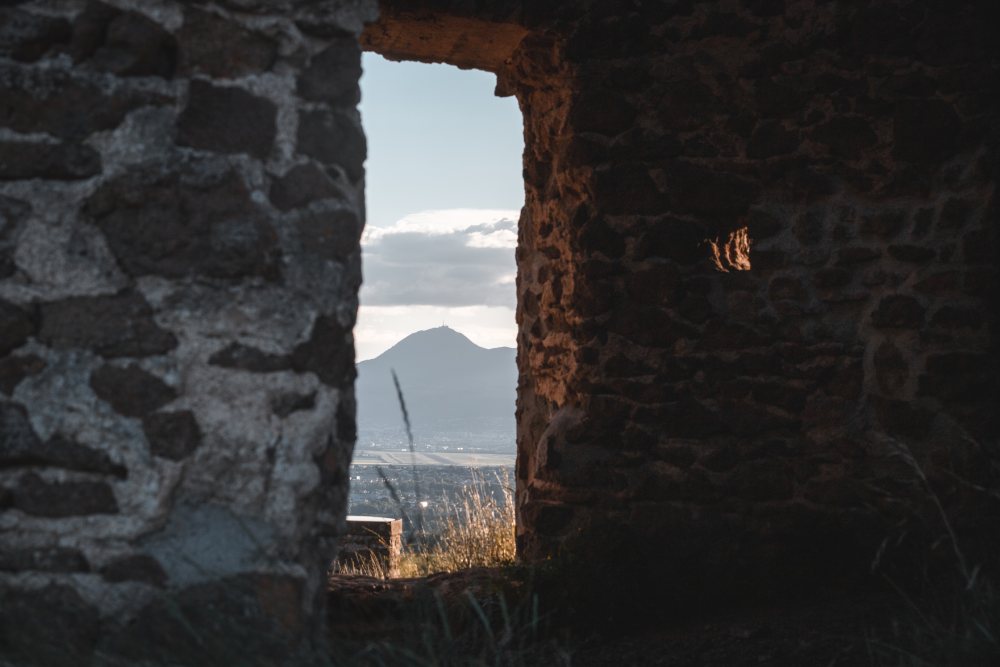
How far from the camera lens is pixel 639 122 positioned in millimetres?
4480

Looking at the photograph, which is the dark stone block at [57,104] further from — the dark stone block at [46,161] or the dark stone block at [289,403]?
the dark stone block at [289,403]

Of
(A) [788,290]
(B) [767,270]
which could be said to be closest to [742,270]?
(B) [767,270]

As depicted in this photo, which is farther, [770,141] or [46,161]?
[770,141]

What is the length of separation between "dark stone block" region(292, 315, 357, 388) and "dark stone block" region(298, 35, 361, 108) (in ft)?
1.61

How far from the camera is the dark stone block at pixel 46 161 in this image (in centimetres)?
210

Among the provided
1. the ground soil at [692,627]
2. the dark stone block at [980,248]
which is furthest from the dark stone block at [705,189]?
the ground soil at [692,627]

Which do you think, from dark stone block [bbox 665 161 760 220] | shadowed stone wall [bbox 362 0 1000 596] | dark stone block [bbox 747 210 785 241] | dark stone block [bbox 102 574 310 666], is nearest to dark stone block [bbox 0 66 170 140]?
dark stone block [bbox 102 574 310 666]

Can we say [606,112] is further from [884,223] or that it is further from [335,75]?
[335,75]

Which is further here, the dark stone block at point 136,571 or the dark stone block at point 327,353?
the dark stone block at point 327,353

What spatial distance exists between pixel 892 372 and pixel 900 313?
0.83 ft

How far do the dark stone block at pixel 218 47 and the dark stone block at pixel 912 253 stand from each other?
3.12 m

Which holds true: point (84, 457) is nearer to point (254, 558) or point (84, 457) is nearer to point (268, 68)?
point (254, 558)

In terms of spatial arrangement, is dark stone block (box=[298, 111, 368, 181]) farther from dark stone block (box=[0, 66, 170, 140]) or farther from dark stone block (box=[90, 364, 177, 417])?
dark stone block (box=[90, 364, 177, 417])

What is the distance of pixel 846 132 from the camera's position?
14.6 feet
